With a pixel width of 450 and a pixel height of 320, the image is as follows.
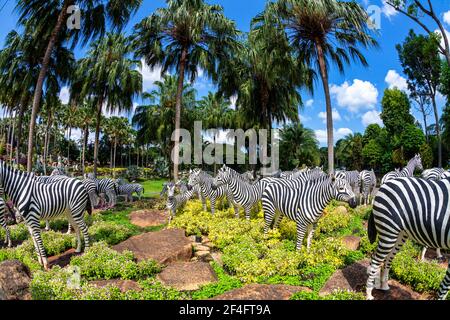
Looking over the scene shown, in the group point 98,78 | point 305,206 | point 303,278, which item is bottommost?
point 303,278

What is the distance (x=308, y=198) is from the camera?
7.99 metres

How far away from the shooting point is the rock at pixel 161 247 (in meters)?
7.85

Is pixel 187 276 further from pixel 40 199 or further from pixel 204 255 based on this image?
pixel 40 199

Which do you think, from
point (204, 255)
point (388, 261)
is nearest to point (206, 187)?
point (204, 255)

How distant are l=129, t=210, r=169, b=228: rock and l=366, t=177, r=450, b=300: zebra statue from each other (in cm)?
932

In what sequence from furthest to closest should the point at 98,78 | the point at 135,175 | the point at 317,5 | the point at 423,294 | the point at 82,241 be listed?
the point at 135,175 → the point at 98,78 → the point at 317,5 → the point at 82,241 → the point at 423,294

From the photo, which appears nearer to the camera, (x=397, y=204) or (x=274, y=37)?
(x=397, y=204)

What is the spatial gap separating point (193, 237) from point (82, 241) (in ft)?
11.1

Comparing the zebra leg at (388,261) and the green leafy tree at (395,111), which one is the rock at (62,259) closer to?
the zebra leg at (388,261)

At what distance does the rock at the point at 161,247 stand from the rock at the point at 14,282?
2.51 meters
